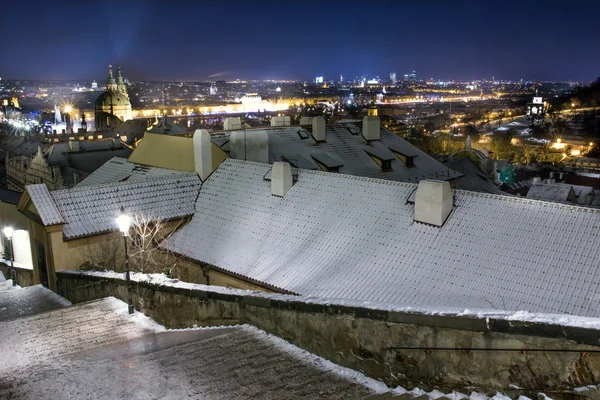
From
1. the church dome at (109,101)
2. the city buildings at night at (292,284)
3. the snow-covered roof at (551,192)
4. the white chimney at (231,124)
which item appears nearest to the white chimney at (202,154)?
the city buildings at night at (292,284)

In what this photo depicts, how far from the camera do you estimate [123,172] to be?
2880 centimetres

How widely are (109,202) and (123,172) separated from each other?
7.81 m

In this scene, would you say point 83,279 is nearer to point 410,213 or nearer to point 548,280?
point 410,213

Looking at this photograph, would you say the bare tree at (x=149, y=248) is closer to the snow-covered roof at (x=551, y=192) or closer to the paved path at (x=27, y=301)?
the paved path at (x=27, y=301)

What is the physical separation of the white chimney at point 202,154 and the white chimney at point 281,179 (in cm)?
467

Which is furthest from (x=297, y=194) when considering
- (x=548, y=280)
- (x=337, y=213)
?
(x=548, y=280)

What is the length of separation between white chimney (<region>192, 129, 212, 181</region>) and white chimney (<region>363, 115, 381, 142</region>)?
41.9 feet

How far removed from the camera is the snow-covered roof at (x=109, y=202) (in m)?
19.6

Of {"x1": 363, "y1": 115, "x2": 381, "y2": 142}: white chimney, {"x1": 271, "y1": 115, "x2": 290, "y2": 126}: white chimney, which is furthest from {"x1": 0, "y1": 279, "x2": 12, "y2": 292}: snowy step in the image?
{"x1": 363, "y1": 115, "x2": 381, "y2": 142}: white chimney

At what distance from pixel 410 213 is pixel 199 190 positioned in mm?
10521

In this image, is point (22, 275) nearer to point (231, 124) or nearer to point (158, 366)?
point (231, 124)

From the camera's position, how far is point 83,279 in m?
17.1

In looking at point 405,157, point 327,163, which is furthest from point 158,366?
point 405,157

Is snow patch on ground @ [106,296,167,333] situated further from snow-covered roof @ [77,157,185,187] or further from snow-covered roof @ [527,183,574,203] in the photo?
snow-covered roof @ [527,183,574,203]
